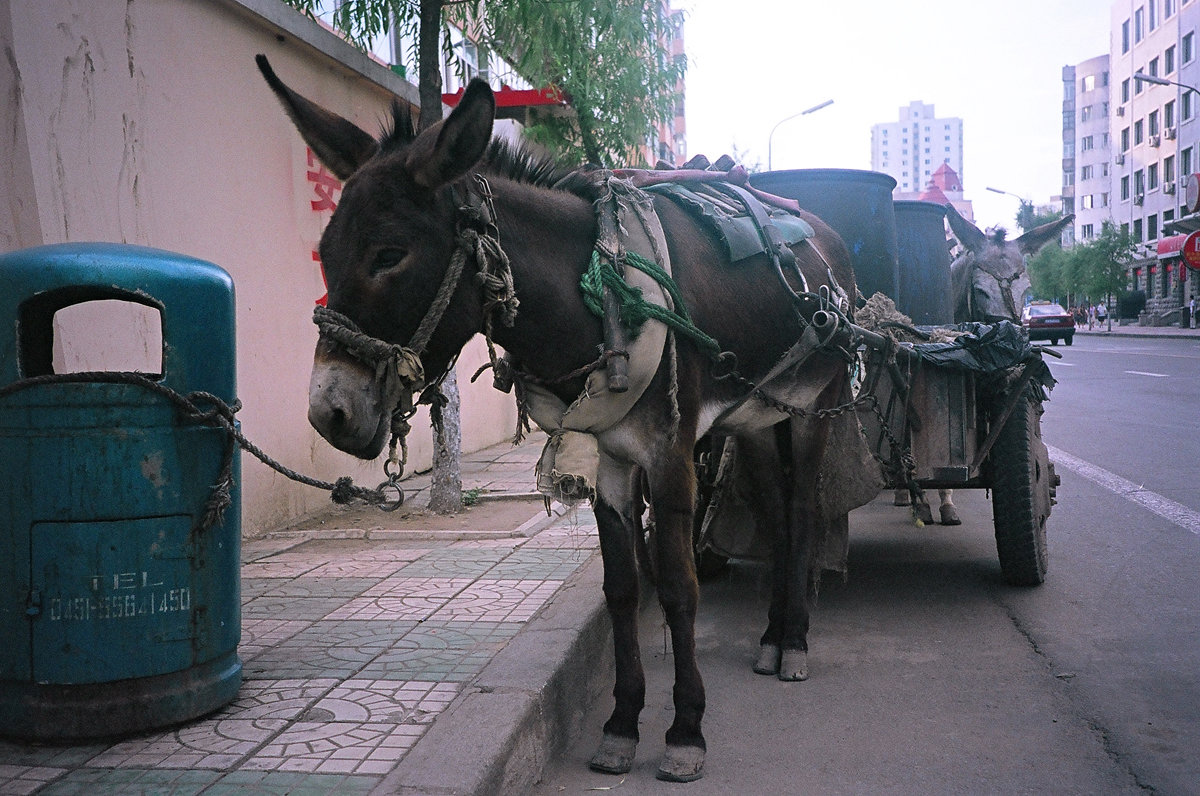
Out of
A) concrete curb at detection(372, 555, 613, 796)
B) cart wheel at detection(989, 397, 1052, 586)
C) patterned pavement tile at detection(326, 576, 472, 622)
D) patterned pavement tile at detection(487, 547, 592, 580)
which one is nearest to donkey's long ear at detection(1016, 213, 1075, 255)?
cart wheel at detection(989, 397, 1052, 586)

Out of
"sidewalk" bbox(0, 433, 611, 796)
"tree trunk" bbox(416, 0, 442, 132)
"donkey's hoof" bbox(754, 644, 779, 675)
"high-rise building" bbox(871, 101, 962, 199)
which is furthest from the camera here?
"high-rise building" bbox(871, 101, 962, 199)

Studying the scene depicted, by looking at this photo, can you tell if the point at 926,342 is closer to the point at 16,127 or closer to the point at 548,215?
the point at 548,215

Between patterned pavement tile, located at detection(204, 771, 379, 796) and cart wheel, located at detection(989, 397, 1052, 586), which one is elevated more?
cart wheel, located at detection(989, 397, 1052, 586)

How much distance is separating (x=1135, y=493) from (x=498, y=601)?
5468 millimetres

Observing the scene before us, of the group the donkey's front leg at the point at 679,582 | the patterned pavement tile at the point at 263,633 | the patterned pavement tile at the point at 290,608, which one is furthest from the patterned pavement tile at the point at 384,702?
the patterned pavement tile at the point at 290,608

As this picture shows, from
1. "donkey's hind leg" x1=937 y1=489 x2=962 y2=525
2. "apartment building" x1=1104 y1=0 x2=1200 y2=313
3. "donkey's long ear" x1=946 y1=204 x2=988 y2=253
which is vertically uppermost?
"apartment building" x1=1104 y1=0 x2=1200 y2=313

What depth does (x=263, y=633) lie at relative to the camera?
4.21m

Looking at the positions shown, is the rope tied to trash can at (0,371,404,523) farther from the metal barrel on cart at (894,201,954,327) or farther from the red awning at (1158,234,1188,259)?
the red awning at (1158,234,1188,259)

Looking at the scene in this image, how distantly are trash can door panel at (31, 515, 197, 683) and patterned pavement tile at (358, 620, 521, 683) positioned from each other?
0.82 metres

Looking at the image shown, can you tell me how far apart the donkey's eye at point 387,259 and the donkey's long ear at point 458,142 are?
0.19 m

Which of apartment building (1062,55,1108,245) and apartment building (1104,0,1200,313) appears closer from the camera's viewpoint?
apartment building (1104,0,1200,313)

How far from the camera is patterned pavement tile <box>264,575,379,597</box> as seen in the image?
16.1ft

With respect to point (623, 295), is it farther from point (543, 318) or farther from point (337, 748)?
point (337, 748)

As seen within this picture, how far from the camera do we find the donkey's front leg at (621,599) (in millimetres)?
3232
